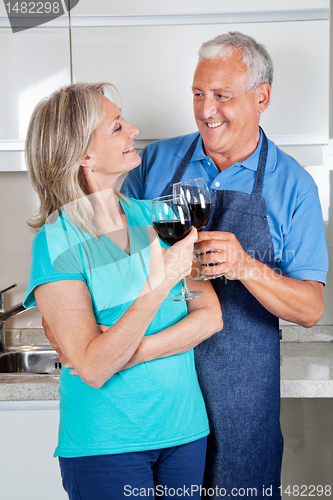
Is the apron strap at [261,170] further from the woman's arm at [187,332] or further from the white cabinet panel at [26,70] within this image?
the white cabinet panel at [26,70]

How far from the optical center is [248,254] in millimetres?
957

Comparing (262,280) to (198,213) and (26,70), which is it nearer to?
(198,213)

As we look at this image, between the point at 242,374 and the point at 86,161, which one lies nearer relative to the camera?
the point at 86,161

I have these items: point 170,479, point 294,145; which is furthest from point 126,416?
point 294,145

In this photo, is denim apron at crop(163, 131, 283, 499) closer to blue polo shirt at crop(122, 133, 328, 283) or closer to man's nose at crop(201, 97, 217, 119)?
blue polo shirt at crop(122, 133, 328, 283)

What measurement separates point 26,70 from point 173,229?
946mm

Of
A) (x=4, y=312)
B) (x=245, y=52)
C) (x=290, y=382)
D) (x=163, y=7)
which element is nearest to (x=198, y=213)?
(x=245, y=52)

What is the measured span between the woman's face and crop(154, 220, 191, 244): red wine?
0.16m

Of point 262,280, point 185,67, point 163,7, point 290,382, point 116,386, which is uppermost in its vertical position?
point 163,7

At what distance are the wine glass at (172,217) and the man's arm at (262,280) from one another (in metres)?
0.07

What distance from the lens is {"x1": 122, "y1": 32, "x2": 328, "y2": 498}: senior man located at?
3.14 ft

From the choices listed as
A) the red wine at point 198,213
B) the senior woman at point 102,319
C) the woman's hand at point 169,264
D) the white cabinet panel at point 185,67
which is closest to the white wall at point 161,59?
the white cabinet panel at point 185,67

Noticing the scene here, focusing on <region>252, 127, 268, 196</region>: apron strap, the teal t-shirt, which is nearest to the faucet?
the teal t-shirt

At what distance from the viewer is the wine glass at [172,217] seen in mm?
681
